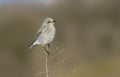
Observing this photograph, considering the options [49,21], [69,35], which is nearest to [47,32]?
[49,21]

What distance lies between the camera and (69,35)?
36.8 feet

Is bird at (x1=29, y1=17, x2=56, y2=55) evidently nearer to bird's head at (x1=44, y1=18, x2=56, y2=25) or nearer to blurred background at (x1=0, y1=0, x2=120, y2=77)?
bird's head at (x1=44, y1=18, x2=56, y2=25)

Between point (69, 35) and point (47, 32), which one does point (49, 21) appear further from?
point (69, 35)

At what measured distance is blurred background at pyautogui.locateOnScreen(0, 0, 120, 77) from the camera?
9.38 metres

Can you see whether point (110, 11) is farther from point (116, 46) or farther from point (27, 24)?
point (27, 24)

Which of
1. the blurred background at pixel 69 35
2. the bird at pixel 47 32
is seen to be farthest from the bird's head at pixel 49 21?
the blurred background at pixel 69 35

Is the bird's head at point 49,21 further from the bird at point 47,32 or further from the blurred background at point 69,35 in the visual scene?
the blurred background at point 69,35

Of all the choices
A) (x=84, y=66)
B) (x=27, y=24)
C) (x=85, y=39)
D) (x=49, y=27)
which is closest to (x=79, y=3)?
(x=85, y=39)

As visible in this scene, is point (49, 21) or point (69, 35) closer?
point (49, 21)

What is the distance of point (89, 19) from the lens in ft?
43.8

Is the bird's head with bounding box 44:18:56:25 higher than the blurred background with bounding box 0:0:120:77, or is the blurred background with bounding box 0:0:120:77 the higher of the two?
the bird's head with bounding box 44:18:56:25

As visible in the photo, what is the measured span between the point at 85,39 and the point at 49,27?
7.34 meters

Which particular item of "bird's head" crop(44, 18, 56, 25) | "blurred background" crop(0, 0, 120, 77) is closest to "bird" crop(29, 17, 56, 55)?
"bird's head" crop(44, 18, 56, 25)

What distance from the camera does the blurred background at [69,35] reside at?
30.8 ft
